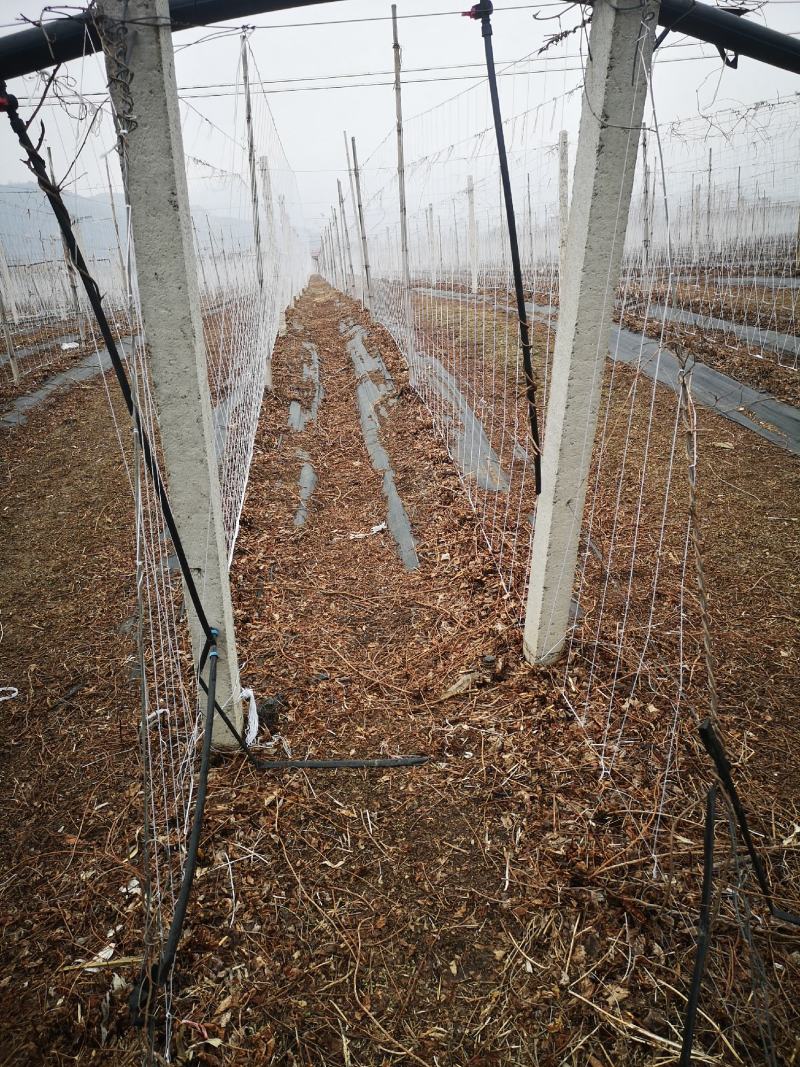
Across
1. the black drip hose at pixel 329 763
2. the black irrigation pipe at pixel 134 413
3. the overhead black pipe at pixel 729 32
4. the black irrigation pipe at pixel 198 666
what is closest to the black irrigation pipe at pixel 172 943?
the black irrigation pipe at pixel 198 666

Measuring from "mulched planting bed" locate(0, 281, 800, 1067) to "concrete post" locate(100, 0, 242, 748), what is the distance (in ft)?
2.46

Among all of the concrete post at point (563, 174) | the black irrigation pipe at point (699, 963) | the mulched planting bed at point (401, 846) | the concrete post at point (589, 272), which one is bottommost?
the mulched planting bed at point (401, 846)

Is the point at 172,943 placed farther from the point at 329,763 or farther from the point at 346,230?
the point at 346,230

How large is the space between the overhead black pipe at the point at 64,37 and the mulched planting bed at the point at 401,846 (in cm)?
234

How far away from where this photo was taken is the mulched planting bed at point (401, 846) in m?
1.43

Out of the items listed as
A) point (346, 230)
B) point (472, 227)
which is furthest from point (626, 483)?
point (346, 230)

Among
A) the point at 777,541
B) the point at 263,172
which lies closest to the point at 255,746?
the point at 777,541

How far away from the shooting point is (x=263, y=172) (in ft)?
27.4

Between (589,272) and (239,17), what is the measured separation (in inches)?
51.8

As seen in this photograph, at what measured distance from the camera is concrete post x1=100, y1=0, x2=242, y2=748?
1.44m

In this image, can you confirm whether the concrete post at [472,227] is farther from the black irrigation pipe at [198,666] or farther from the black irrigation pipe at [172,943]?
the black irrigation pipe at [172,943]

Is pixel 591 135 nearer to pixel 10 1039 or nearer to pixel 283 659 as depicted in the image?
pixel 283 659

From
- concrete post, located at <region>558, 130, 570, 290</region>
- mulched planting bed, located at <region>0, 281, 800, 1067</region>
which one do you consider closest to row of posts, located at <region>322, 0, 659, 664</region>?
mulched planting bed, located at <region>0, 281, 800, 1067</region>

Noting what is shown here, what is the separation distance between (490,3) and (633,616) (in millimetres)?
2710
